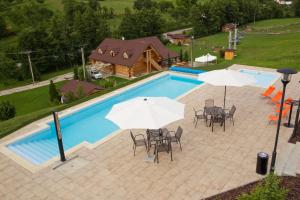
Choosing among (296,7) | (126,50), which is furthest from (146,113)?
(296,7)

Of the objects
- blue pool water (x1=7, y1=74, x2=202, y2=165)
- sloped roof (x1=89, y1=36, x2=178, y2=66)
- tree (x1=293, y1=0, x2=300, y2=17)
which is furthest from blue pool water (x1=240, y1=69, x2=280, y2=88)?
tree (x1=293, y1=0, x2=300, y2=17)

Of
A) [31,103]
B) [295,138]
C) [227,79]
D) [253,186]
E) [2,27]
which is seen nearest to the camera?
[253,186]

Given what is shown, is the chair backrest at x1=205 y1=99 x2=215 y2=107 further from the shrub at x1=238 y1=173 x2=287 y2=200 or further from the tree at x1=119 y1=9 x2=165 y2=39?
the tree at x1=119 y1=9 x2=165 y2=39

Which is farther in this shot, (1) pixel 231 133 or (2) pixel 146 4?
(2) pixel 146 4

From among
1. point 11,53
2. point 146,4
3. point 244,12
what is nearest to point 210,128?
point 11,53

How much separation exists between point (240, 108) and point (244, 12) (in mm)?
69784

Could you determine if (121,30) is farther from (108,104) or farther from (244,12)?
(108,104)

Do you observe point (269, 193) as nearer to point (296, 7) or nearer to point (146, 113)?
point (146, 113)

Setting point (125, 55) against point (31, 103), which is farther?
point (125, 55)

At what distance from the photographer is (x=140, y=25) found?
5991cm

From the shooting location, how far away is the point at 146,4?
86625 millimetres

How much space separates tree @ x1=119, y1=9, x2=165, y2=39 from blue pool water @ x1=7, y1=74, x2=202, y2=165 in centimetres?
4145

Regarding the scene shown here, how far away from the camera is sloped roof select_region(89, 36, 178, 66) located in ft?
115

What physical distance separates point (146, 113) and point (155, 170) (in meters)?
1.94
